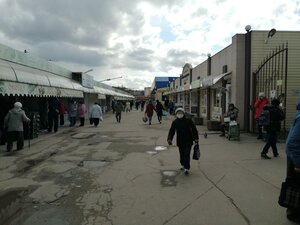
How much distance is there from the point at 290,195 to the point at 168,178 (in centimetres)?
352

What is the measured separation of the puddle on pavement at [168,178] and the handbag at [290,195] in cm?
285

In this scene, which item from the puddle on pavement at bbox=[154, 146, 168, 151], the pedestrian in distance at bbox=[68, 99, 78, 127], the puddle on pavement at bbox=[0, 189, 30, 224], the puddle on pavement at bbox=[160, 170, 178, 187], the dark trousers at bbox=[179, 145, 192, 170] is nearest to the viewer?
the puddle on pavement at bbox=[0, 189, 30, 224]

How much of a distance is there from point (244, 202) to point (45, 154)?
7552mm

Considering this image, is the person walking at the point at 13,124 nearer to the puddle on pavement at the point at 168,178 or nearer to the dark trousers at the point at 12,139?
the dark trousers at the point at 12,139

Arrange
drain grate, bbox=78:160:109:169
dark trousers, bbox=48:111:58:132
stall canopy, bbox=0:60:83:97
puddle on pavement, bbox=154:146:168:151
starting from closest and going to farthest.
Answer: drain grate, bbox=78:160:109:169, stall canopy, bbox=0:60:83:97, puddle on pavement, bbox=154:146:168:151, dark trousers, bbox=48:111:58:132

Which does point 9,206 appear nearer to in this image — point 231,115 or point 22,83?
point 22,83

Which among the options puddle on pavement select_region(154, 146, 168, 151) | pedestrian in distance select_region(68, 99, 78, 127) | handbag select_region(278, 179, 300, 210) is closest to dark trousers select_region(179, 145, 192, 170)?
handbag select_region(278, 179, 300, 210)

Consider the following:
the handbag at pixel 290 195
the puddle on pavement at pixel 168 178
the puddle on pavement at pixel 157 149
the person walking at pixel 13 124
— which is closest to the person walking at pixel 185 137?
the puddle on pavement at pixel 168 178

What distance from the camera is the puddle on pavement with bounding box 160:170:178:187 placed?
7.62 metres

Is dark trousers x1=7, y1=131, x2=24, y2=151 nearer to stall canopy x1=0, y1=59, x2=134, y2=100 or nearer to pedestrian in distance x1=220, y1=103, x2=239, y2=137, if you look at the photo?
stall canopy x1=0, y1=59, x2=134, y2=100

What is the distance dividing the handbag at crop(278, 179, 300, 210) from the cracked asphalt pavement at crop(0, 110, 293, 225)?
1.12ft

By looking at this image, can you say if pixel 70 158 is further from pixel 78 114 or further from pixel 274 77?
pixel 78 114

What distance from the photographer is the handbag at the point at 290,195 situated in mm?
4977

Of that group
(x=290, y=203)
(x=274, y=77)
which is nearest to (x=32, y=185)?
(x=290, y=203)
